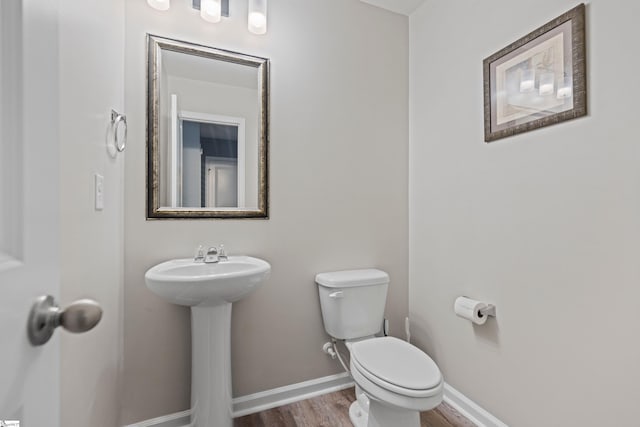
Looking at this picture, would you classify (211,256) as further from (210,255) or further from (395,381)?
(395,381)

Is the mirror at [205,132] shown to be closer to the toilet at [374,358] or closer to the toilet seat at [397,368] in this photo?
the toilet at [374,358]

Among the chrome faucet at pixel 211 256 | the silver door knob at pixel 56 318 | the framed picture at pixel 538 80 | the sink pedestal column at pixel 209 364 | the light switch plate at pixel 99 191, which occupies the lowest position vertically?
the sink pedestal column at pixel 209 364

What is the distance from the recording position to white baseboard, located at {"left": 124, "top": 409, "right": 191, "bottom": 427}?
4.87 feet

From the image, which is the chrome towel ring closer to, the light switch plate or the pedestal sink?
the light switch plate

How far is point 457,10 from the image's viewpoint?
1717 millimetres

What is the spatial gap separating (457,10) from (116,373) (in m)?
2.53

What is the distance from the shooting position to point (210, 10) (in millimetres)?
1514

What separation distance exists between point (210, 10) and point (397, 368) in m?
1.89

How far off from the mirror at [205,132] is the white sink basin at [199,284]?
33 cm

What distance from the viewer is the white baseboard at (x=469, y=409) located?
1.51m

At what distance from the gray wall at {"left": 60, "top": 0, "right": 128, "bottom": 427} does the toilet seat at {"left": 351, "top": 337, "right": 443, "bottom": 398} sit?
3.29 feet

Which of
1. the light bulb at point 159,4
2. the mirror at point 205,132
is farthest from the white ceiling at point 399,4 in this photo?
the light bulb at point 159,4

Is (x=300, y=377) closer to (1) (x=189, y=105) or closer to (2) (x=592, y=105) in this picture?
(1) (x=189, y=105)

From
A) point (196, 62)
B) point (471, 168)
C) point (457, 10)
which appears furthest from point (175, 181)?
point (457, 10)
